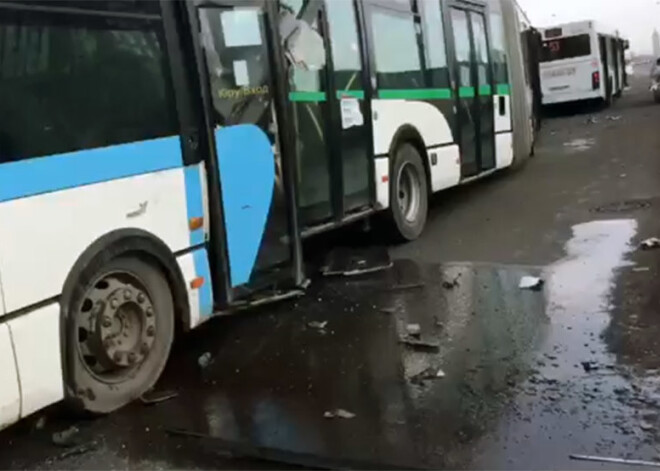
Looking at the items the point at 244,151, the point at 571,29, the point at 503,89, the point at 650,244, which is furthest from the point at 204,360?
the point at 571,29

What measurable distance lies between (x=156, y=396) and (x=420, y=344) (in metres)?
1.84

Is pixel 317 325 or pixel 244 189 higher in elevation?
pixel 244 189

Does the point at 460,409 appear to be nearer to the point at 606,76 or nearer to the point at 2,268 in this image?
the point at 2,268

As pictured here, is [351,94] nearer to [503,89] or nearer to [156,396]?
[156,396]

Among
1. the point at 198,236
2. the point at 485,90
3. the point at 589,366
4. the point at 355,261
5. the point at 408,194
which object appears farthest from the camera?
the point at 485,90

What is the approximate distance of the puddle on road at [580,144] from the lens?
18709 millimetres

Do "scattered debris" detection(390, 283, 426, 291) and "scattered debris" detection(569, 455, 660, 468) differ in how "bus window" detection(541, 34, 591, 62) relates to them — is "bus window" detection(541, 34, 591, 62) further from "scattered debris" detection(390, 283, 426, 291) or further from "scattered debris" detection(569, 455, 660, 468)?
"scattered debris" detection(569, 455, 660, 468)

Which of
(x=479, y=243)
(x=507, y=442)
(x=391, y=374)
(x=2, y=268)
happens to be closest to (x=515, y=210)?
(x=479, y=243)

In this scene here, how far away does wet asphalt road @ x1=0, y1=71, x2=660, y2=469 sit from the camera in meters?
4.64

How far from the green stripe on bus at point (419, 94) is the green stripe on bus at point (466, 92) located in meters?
0.45

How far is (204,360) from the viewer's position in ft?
20.3

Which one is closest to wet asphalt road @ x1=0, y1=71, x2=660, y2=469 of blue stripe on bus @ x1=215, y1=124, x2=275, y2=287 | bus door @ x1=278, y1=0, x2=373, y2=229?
blue stripe on bus @ x1=215, y1=124, x2=275, y2=287

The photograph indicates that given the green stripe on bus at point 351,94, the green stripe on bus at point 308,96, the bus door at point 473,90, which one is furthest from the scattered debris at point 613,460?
the bus door at point 473,90

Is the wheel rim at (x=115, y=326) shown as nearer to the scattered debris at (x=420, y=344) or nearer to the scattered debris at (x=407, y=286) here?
the scattered debris at (x=420, y=344)
